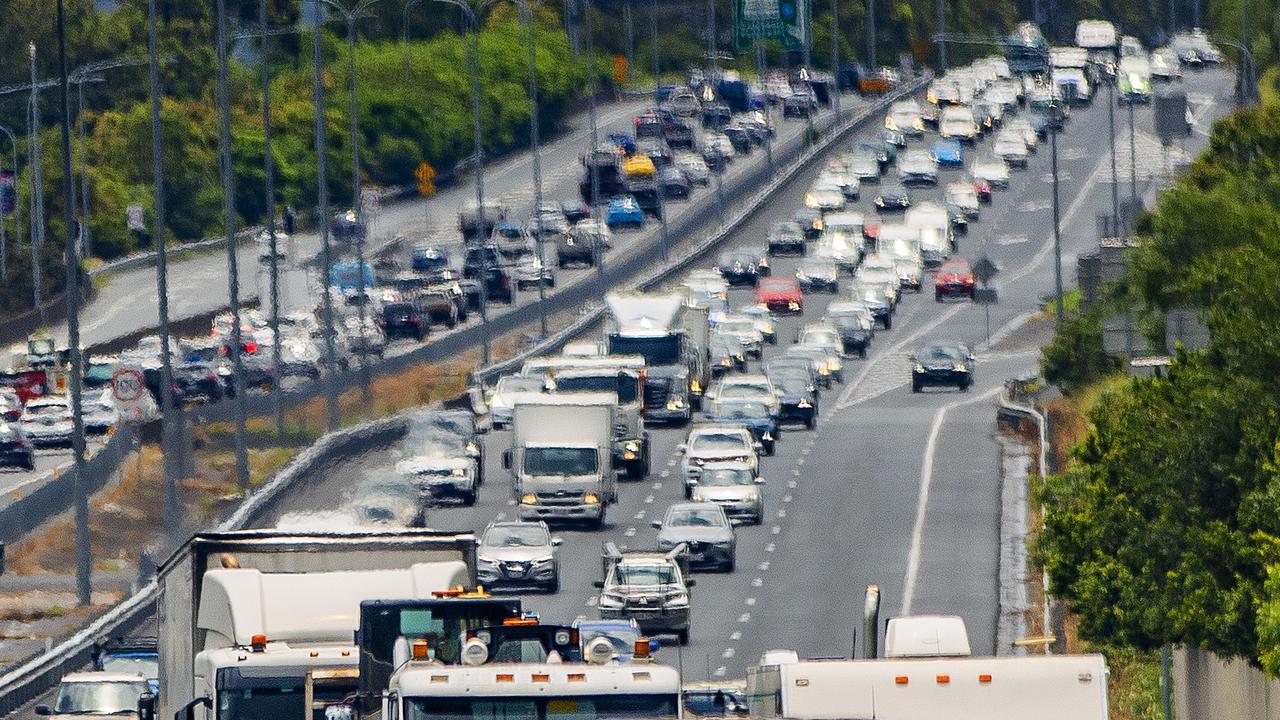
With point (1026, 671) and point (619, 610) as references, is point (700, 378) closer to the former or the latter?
point (619, 610)

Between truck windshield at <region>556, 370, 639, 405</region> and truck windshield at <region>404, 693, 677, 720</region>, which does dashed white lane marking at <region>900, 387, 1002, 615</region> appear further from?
truck windshield at <region>404, 693, 677, 720</region>

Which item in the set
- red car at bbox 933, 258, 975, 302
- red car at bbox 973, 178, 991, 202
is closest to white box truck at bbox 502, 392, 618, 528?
red car at bbox 933, 258, 975, 302

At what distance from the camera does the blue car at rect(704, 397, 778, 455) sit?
70625 millimetres

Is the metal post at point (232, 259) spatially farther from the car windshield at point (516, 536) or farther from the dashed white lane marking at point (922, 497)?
the dashed white lane marking at point (922, 497)

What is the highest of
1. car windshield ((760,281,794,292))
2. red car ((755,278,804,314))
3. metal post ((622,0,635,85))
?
metal post ((622,0,635,85))

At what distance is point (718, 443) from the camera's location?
6431 centimetres

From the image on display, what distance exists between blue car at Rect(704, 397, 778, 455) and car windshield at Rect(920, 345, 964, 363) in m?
12.7

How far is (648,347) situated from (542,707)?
54794mm

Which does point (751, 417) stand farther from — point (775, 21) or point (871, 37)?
point (871, 37)

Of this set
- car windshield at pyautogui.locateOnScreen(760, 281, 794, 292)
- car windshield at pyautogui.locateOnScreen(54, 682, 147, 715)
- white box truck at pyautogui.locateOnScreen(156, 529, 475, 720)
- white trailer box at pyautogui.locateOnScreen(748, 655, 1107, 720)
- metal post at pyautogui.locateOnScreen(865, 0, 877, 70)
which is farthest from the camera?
metal post at pyautogui.locateOnScreen(865, 0, 877, 70)

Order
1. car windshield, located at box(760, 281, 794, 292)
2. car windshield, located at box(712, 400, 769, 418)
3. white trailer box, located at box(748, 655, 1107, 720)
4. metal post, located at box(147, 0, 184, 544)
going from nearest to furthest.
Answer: white trailer box, located at box(748, 655, 1107, 720) → metal post, located at box(147, 0, 184, 544) → car windshield, located at box(712, 400, 769, 418) → car windshield, located at box(760, 281, 794, 292)

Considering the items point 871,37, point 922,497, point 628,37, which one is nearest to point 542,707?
point 922,497

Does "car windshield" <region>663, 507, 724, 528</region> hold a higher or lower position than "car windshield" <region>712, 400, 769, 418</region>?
lower

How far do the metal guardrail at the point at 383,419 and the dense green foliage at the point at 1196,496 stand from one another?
32.4 ft
